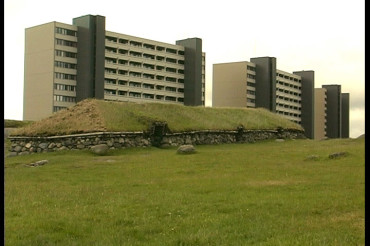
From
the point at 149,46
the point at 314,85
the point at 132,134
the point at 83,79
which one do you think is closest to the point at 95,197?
the point at 132,134

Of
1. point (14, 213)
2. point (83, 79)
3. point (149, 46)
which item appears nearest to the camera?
point (14, 213)

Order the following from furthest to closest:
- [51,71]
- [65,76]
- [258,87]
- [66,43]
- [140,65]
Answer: [258,87] → [140,65] → [66,43] → [65,76] → [51,71]

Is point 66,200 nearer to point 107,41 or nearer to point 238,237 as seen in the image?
point 238,237

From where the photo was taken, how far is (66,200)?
1466 cm

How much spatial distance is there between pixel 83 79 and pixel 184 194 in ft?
302

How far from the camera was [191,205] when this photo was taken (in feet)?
43.5

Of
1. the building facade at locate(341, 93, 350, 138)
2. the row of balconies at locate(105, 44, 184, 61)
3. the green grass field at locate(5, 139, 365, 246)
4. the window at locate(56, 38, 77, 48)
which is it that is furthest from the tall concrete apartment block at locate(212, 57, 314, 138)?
the green grass field at locate(5, 139, 365, 246)

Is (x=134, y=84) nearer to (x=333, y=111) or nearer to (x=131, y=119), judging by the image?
(x=333, y=111)

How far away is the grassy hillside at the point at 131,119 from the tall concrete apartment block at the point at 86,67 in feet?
195

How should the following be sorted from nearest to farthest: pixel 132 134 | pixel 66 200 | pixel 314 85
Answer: pixel 66 200
pixel 132 134
pixel 314 85

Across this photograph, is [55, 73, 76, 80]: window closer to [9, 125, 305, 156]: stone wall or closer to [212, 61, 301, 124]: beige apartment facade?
[212, 61, 301, 124]: beige apartment facade

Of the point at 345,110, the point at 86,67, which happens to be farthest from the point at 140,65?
the point at 345,110

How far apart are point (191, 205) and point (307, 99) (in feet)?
482

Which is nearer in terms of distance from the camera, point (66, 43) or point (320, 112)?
point (66, 43)
